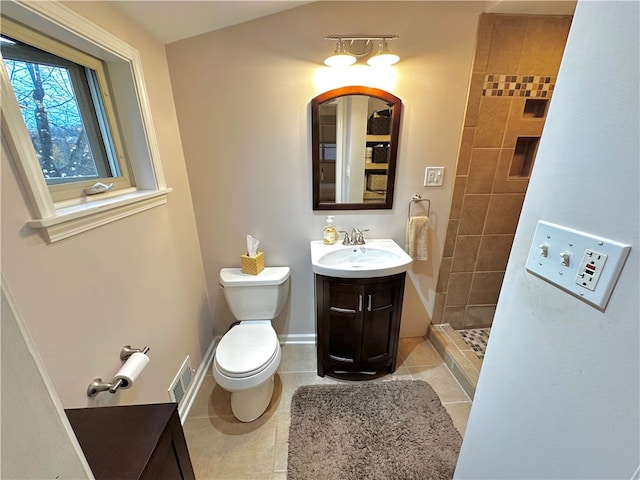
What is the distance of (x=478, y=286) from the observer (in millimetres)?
1962

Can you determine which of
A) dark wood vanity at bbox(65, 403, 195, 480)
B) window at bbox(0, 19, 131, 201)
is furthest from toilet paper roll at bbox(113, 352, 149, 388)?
window at bbox(0, 19, 131, 201)

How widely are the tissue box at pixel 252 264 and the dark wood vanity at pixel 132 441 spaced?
0.95 meters

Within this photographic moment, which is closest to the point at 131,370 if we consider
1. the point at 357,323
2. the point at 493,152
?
the point at 357,323

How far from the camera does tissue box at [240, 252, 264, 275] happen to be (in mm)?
1687

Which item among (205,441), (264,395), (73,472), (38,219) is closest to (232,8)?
(38,219)

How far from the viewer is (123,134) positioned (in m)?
1.21

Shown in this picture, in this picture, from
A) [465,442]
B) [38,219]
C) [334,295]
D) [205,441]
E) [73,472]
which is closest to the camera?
[73,472]

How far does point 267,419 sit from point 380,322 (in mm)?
860

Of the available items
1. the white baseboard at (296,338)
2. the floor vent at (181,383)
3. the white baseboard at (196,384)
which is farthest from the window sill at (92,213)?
the white baseboard at (296,338)

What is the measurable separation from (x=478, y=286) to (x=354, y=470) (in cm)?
147

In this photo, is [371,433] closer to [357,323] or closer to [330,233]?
[357,323]

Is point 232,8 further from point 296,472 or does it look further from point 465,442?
point 296,472

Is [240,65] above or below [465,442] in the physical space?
above

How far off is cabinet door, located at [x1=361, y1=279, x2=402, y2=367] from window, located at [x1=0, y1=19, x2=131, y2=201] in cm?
141
